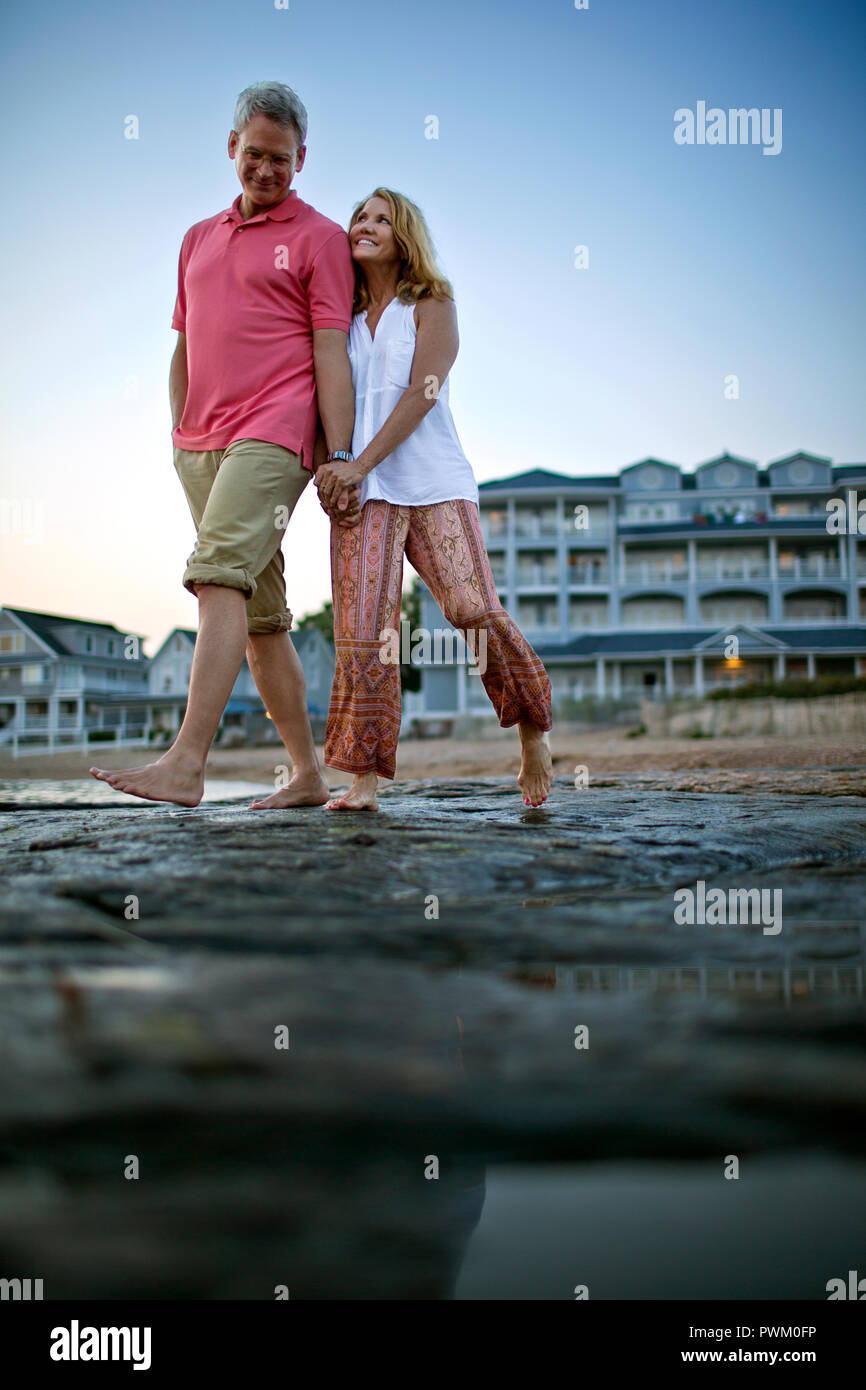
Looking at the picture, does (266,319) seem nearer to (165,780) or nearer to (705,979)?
(165,780)

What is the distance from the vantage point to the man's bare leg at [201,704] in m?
2.44

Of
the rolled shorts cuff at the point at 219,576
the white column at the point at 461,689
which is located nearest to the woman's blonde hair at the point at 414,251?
the rolled shorts cuff at the point at 219,576

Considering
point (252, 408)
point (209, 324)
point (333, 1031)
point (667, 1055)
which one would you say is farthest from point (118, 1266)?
point (209, 324)

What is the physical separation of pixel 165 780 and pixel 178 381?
1.38m

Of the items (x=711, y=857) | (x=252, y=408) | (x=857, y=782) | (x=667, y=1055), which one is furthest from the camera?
(x=857, y=782)

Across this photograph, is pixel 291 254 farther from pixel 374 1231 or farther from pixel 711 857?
pixel 374 1231

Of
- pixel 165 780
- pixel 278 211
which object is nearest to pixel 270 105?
pixel 278 211

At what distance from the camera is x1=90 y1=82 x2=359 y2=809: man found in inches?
101

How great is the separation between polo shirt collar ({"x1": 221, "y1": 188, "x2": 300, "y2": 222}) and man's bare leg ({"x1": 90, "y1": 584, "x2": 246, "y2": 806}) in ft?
3.80

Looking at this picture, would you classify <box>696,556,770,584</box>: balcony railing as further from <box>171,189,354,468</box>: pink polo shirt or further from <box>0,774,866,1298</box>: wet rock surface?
<box>0,774,866,1298</box>: wet rock surface

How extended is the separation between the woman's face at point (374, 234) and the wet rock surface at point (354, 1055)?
78.4 inches

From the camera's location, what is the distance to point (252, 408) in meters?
2.69

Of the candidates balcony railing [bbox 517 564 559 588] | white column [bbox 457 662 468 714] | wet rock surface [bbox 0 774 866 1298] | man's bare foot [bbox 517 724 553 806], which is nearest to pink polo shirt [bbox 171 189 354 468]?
man's bare foot [bbox 517 724 553 806]

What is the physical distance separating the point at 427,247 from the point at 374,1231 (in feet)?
8.75
